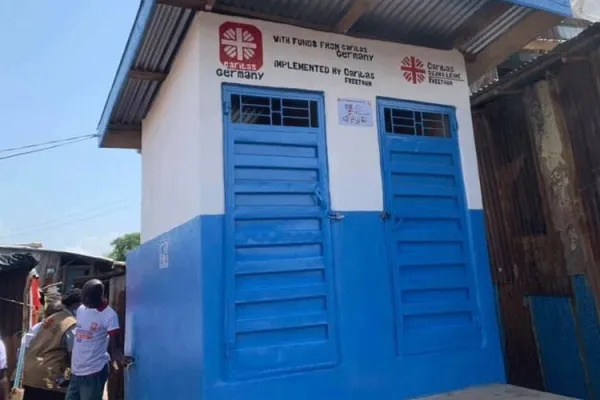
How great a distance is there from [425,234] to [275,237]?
1.43 metres

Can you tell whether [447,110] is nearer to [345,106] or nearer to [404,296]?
[345,106]

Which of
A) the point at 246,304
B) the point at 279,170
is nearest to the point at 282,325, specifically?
the point at 246,304

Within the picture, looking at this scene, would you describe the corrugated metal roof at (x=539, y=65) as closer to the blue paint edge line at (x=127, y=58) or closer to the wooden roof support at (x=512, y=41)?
the wooden roof support at (x=512, y=41)

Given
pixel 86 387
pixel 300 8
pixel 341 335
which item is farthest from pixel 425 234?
pixel 86 387

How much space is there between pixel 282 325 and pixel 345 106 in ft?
6.41

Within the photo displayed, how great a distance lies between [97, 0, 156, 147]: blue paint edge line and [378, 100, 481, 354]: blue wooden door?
2.17 m

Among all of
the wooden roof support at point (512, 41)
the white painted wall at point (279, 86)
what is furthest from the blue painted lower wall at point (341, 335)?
the wooden roof support at point (512, 41)

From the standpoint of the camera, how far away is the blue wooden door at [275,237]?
355cm

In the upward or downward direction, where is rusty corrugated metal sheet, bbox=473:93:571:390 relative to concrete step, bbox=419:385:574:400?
upward

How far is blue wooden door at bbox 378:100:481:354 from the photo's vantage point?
4.09 m

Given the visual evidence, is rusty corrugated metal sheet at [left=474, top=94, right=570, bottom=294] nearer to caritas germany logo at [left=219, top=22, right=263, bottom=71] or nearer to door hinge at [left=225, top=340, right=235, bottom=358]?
caritas germany logo at [left=219, top=22, right=263, bottom=71]

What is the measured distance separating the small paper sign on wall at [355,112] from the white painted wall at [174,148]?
1258mm

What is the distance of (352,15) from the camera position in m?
4.05

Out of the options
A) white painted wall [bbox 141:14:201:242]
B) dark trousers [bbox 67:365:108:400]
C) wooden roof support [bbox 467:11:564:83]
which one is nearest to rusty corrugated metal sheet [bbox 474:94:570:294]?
wooden roof support [bbox 467:11:564:83]
